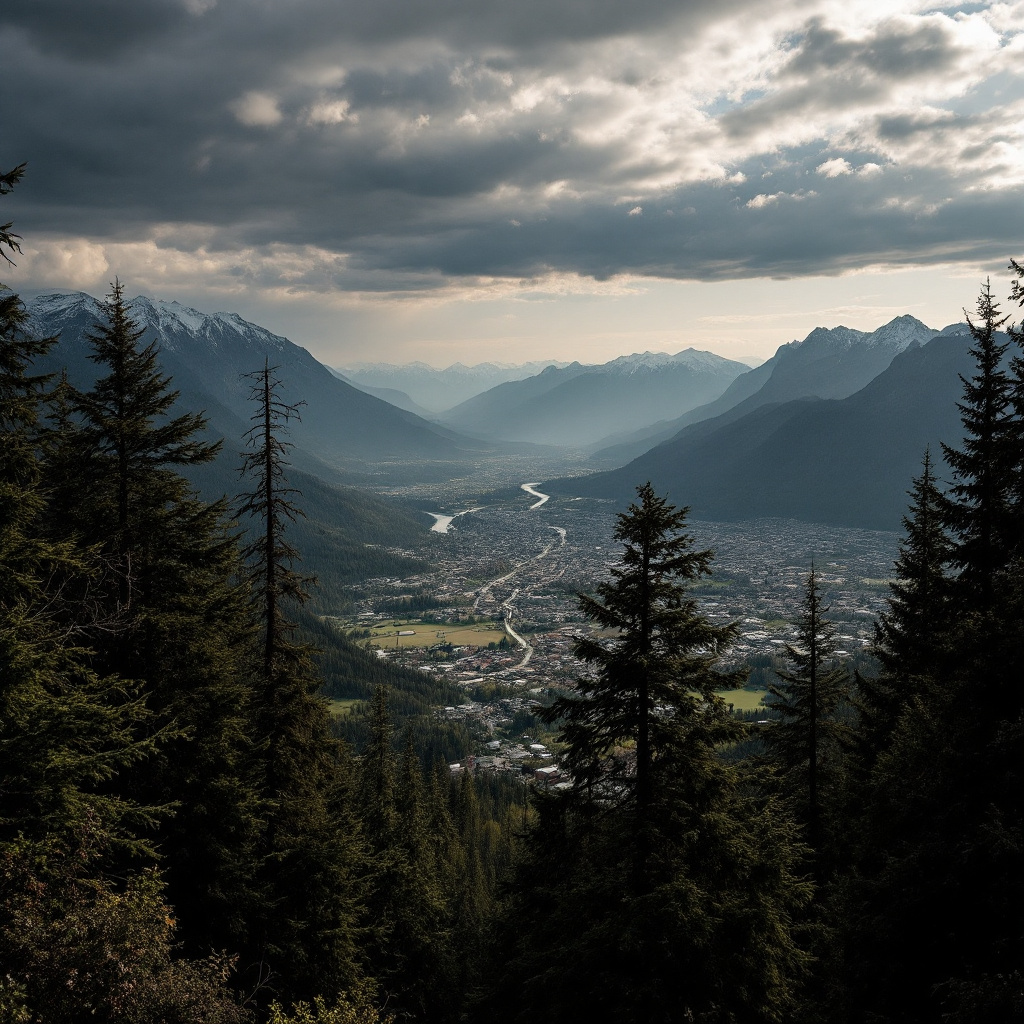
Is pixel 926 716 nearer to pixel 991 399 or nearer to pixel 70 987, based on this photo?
pixel 991 399

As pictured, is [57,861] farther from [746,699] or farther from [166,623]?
[746,699]

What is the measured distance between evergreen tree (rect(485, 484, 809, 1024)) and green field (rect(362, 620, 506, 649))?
4369 inches

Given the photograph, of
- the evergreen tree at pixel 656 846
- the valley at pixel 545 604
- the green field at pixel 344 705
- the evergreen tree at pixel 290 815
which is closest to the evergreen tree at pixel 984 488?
the evergreen tree at pixel 656 846

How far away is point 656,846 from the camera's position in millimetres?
12562

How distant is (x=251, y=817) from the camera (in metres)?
15.5

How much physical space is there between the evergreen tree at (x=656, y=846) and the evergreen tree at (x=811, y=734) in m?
9.57

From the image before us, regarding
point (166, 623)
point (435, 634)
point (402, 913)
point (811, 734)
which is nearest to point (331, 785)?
point (402, 913)

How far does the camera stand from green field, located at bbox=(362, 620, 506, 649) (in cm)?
12650

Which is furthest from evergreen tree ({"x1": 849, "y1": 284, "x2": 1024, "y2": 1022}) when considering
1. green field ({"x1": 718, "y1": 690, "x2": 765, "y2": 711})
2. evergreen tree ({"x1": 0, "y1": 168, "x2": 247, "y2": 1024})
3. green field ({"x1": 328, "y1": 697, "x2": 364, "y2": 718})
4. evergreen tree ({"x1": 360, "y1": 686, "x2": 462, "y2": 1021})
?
green field ({"x1": 328, "y1": 697, "x2": 364, "y2": 718})

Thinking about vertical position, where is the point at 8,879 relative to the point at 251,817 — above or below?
above

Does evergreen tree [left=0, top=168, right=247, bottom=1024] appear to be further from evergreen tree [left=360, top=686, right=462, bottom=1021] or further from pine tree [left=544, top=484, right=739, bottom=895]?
evergreen tree [left=360, top=686, right=462, bottom=1021]

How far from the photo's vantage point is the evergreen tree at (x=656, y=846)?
11336 mm

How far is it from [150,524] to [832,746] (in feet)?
75.0

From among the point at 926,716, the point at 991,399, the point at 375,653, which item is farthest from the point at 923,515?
the point at 375,653
